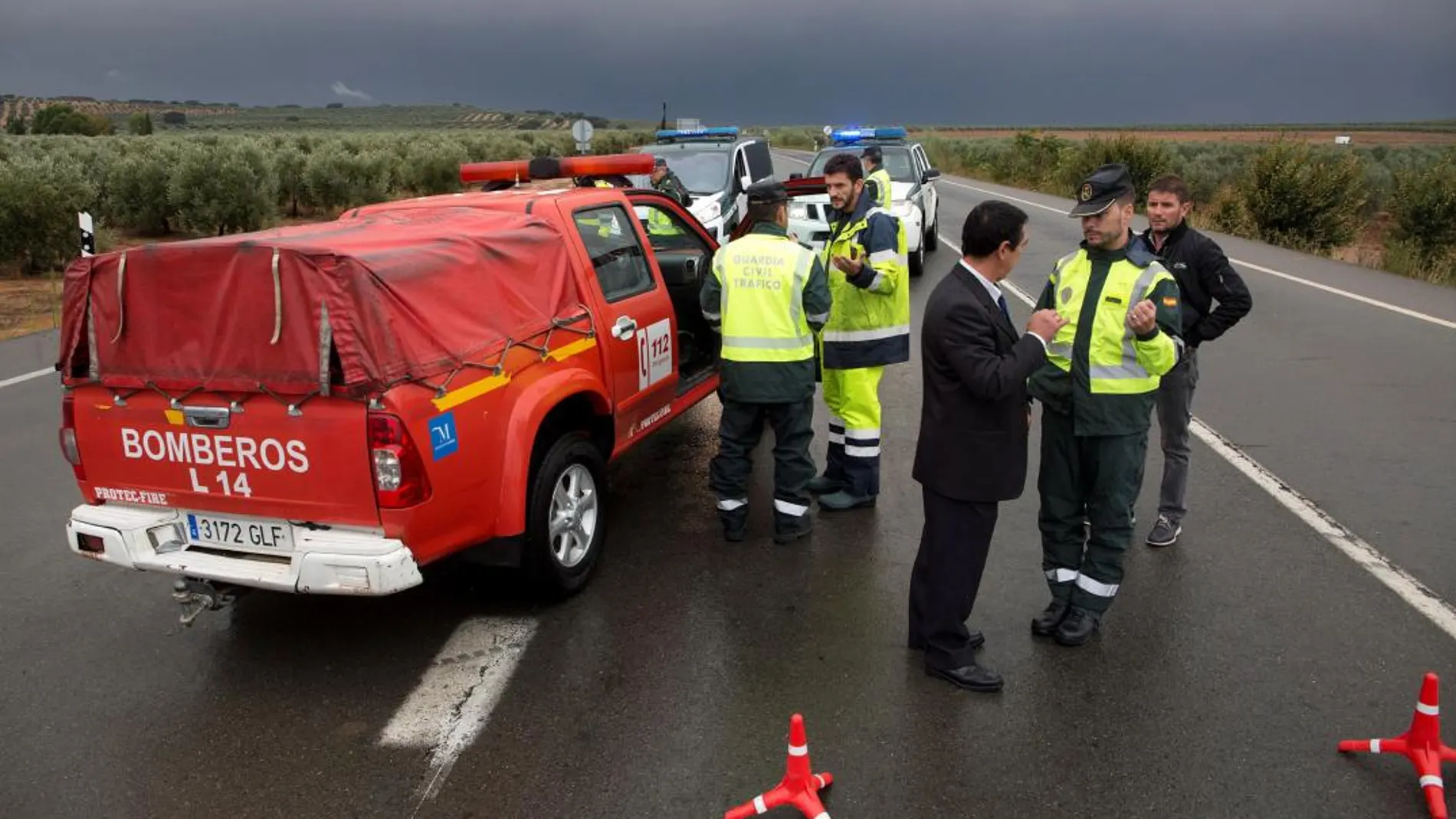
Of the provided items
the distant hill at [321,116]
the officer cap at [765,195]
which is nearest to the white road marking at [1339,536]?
the officer cap at [765,195]

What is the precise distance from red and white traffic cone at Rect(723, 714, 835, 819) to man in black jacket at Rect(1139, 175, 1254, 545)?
2.90 m

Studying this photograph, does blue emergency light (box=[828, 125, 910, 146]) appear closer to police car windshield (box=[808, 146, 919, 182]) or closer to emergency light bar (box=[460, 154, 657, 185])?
police car windshield (box=[808, 146, 919, 182])

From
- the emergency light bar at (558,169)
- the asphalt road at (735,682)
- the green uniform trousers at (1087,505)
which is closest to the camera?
the asphalt road at (735,682)

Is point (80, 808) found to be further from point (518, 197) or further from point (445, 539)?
point (518, 197)

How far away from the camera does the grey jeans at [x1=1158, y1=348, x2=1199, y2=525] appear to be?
203 inches

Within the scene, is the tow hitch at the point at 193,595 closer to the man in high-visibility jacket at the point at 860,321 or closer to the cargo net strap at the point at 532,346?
the cargo net strap at the point at 532,346

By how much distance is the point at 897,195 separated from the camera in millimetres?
14445

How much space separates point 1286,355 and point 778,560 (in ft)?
21.9

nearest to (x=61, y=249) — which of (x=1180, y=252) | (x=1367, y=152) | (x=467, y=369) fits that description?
(x=467, y=369)

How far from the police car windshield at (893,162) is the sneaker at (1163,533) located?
10.9 metres

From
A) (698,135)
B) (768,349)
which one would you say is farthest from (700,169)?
(768,349)

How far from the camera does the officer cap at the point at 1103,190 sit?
385 centimetres

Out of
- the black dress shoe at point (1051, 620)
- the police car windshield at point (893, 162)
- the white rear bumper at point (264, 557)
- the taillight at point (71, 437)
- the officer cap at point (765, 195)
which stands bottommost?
the black dress shoe at point (1051, 620)

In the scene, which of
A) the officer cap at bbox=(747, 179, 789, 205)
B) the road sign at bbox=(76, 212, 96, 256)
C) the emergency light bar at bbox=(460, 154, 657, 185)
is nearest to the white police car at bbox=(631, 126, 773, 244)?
the road sign at bbox=(76, 212, 96, 256)
